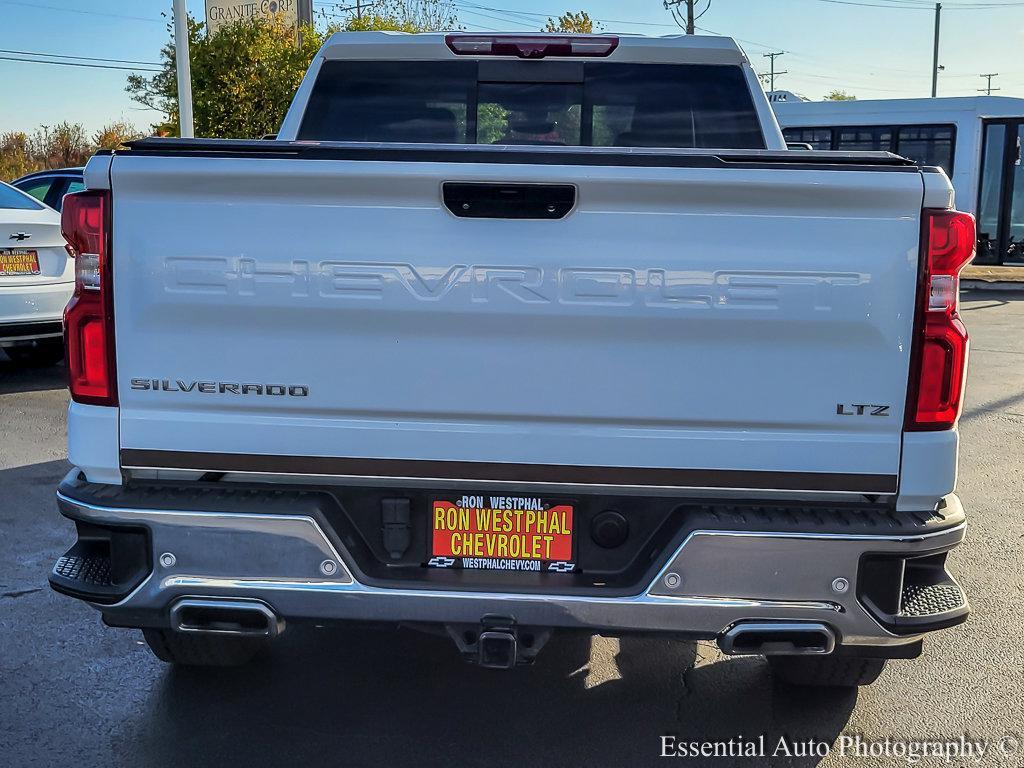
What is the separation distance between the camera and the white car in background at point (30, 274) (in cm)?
852

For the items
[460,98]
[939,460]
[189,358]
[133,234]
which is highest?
[460,98]

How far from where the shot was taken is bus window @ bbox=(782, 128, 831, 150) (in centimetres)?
2209

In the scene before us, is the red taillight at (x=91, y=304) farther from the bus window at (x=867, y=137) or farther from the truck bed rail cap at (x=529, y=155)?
the bus window at (x=867, y=137)

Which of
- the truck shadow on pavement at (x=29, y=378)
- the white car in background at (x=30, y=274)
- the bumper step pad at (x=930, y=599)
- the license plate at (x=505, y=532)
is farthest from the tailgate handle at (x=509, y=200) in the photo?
the truck shadow on pavement at (x=29, y=378)

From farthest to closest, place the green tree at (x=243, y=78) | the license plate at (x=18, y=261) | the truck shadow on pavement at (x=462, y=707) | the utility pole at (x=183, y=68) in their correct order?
1. the green tree at (x=243, y=78)
2. the utility pole at (x=183, y=68)
3. the license plate at (x=18, y=261)
4. the truck shadow on pavement at (x=462, y=707)

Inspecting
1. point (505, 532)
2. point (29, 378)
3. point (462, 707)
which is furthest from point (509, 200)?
point (29, 378)

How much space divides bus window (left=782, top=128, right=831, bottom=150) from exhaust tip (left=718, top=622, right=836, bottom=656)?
2061 cm

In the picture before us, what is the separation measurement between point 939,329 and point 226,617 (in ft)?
6.78

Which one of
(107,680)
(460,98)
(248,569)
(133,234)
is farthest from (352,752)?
(460,98)

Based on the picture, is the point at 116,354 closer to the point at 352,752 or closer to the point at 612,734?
the point at 352,752

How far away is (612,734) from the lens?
11.1ft

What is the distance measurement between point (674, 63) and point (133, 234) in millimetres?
2854

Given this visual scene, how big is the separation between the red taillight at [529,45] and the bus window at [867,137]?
1829cm

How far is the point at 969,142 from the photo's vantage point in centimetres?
2066
